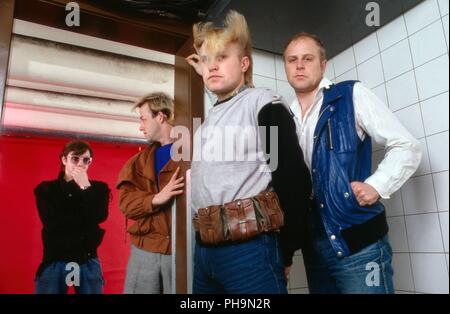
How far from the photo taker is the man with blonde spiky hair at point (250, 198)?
909 millimetres

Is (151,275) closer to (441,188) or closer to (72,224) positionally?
(72,224)

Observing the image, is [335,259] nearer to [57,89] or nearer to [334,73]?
[334,73]

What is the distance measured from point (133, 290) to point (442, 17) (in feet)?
5.25

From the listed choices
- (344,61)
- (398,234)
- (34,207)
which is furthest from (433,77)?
(34,207)

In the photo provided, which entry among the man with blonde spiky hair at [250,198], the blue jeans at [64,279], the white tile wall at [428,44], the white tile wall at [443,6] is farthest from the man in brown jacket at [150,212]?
the white tile wall at [443,6]

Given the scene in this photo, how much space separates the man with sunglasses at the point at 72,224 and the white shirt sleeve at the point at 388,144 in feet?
3.96

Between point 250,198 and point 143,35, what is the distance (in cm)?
92

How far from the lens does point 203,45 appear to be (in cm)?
118

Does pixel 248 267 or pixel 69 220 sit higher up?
pixel 69 220

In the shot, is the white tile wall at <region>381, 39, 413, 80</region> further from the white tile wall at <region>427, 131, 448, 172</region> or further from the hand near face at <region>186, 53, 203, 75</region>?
the hand near face at <region>186, 53, 203, 75</region>

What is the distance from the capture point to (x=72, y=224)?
150 cm

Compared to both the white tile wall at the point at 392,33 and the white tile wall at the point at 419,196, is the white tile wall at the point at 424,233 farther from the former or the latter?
the white tile wall at the point at 392,33
